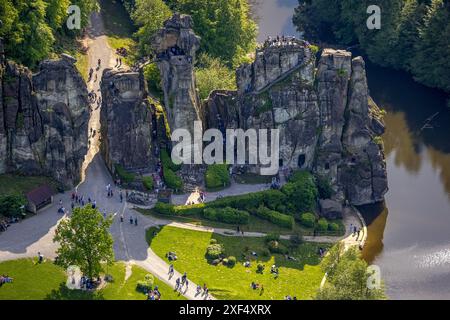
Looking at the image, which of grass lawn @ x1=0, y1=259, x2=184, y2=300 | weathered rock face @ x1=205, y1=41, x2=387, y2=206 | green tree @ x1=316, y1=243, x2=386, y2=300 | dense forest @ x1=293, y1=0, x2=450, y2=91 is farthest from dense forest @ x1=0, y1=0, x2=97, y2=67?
dense forest @ x1=293, y1=0, x2=450, y2=91

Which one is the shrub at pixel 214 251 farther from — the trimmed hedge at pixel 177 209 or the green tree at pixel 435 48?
the green tree at pixel 435 48

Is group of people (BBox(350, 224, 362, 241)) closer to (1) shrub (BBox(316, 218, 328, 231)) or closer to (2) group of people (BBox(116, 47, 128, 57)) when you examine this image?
(1) shrub (BBox(316, 218, 328, 231))

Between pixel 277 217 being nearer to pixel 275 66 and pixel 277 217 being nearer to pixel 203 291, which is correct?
pixel 203 291

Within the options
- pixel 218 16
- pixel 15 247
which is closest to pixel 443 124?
pixel 218 16

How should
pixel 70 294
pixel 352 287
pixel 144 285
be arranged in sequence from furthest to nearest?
pixel 144 285, pixel 70 294, pixel 352 287

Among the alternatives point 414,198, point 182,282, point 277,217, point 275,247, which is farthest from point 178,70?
point 414,198
